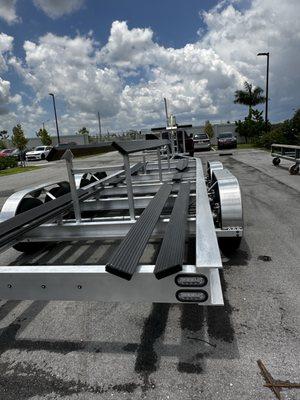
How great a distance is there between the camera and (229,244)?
12.9 feet

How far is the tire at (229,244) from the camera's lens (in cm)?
385

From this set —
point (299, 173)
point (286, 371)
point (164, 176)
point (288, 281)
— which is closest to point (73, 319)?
point (286, 371)

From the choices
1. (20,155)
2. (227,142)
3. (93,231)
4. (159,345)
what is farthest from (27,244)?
(20,155)

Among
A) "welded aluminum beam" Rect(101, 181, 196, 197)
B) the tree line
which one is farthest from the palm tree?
"welded aluminum beam" Rect(101, 181, 196, 197)

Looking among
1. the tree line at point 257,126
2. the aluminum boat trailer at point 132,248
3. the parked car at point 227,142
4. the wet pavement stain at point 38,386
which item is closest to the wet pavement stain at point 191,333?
the wet pavement stain at point 38,386

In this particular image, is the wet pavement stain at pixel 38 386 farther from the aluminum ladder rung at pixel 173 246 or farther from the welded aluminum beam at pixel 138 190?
the welded aluminum beam at pixel 138 190

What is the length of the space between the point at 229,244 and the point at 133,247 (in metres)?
1.94

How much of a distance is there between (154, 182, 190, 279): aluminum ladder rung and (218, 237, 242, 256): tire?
65cm

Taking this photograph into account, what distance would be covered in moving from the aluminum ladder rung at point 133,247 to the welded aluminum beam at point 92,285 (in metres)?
0.06

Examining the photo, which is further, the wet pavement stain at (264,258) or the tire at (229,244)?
the wet pavement stain at (264,258)

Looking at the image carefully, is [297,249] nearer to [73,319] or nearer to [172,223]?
[172,223]

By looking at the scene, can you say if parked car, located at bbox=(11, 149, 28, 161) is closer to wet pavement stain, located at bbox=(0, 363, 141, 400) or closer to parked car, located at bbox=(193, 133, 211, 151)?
parked car, located at bbox=(193, 133, 211, 151)

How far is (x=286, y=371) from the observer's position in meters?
2.18

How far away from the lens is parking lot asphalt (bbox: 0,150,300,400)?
214 cm
